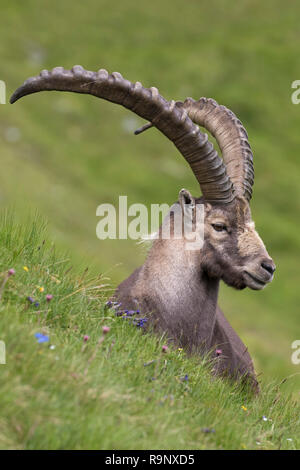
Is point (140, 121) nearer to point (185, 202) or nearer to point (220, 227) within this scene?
point (185, 202)

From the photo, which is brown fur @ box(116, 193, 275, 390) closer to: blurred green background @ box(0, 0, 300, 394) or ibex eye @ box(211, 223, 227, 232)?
ibex eye @ box(211, 223, 227, 232)

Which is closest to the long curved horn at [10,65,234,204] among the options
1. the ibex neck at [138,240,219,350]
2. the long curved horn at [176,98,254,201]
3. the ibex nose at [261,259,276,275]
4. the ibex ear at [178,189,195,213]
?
the ibex ear at [178,189,195,213]

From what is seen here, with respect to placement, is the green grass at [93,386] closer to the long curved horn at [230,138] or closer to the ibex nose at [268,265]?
the ibex nose at [268,265]

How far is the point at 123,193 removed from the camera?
101 m

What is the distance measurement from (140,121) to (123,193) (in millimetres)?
24905

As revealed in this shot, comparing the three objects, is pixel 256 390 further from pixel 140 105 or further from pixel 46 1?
pixel 46 1

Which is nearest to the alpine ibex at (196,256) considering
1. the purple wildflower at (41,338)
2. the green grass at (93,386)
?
the green grass at (93,386)

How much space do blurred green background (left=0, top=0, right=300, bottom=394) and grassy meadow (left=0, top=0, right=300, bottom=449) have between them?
10.8 inches

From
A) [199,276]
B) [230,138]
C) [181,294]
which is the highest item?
[230,138]

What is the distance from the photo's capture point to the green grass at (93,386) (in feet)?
18.6

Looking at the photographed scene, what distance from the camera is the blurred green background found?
74.0m

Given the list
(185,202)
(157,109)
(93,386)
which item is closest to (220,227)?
(185,202)

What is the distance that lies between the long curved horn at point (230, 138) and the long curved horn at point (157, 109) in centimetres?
65

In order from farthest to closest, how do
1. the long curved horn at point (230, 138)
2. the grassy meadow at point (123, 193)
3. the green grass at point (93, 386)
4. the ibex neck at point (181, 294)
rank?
the long curved horn at point (230, 138), the ibex neck at point (181, 294), the grassy meadow at point (123, 193), the green grass at point (93, 386)
